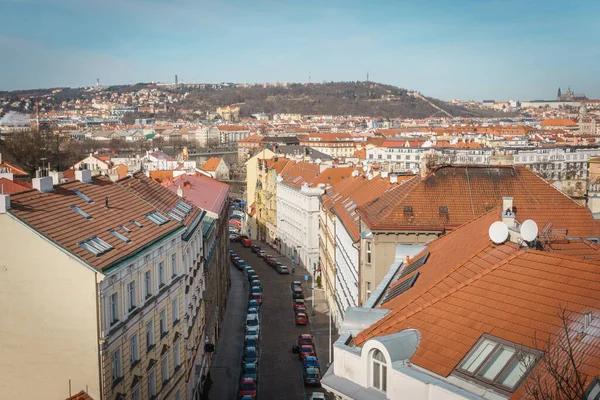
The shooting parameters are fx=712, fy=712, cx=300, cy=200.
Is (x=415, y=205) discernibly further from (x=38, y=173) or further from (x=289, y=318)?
(x=289, y=318)

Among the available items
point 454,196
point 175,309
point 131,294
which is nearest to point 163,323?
point 175,309

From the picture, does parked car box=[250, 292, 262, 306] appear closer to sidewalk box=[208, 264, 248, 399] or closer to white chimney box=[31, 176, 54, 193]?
sidewalk box=[208, 264, 248, 399]

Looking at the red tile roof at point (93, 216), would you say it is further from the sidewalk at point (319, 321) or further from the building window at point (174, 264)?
the sidewalk at point (319, 321)

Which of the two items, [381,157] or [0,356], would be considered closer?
[0,356]

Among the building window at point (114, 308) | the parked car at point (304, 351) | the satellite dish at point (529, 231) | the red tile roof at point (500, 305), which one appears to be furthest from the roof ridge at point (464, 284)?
the parked car at point (304, 351)

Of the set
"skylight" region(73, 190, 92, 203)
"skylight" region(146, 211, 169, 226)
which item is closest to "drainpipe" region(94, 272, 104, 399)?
"skylight" region(73, 190, 92, 203)

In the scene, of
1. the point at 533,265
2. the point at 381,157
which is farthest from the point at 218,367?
the point at 381,157

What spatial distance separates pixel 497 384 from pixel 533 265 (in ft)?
10.4

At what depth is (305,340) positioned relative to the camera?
41.4m

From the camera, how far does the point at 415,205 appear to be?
1233 inches

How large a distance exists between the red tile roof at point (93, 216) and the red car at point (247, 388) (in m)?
10.4

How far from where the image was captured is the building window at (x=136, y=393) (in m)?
21.5

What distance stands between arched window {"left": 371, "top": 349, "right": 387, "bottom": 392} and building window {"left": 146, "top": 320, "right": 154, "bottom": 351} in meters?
11.0

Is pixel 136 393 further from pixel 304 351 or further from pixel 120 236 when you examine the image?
pixel 304 351
